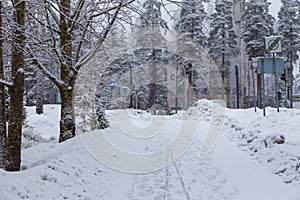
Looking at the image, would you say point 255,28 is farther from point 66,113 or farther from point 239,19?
point 66,113

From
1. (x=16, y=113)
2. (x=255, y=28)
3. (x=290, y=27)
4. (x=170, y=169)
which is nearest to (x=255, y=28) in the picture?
(x=255, y=28)

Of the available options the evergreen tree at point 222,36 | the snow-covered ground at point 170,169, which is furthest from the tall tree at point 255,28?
the snow-covered ground at point 170,169

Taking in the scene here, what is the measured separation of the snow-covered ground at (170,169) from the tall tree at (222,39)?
28038mm

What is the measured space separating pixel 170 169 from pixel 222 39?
33.0 m

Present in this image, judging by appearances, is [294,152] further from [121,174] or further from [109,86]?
[109,86]

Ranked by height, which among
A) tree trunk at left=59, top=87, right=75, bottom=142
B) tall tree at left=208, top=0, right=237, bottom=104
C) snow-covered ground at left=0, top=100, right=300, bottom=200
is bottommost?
snow-covered ground at left=0, top=100, right=300, bottom=200

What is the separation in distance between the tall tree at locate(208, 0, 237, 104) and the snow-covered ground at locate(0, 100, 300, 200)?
92.0 ft

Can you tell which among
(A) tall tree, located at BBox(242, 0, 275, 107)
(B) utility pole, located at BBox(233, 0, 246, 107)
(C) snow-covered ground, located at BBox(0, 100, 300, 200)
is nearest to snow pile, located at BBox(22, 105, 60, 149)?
(C) snow-covered ground, located at BBox(0, 100, 300, 200)

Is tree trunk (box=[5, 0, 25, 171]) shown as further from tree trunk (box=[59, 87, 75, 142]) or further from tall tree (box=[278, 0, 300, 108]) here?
tall tree (box=[278, 0, 300, 108])

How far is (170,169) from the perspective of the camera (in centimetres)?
814

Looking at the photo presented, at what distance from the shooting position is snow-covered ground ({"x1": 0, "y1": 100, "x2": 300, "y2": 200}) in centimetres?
580

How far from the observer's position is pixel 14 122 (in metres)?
6.88

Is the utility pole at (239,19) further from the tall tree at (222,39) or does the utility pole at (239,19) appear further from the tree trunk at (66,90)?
the tree trunk at (66,90)

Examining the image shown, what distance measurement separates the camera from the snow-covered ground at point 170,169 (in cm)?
580
